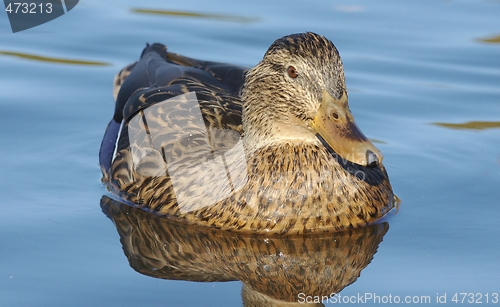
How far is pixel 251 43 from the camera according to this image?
11062mm

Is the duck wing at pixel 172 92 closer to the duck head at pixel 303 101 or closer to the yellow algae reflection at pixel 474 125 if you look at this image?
the duck head at pixel 303 101

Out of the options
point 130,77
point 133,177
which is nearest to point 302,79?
point 133,177

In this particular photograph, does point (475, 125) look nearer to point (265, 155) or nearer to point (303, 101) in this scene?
point (265, 155)

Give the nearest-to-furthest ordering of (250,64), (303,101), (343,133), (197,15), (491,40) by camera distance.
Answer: (343,133) < (303,101) < (250,64) < (491,40) < (197,15)

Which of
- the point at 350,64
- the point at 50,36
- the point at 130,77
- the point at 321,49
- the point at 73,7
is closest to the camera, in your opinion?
the point at 321,49

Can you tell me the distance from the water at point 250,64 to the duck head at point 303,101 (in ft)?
2.70

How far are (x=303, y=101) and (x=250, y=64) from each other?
3.99 metres

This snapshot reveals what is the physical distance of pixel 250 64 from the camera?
10.5 m

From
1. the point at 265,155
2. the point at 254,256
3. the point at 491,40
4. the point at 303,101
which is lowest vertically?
the point at 254,256

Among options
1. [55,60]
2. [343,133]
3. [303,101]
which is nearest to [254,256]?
[343,133]

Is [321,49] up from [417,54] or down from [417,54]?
up

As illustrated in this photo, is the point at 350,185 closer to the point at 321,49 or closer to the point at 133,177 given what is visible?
the point at 321,49

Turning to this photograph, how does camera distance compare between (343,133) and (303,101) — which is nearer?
(343,133)

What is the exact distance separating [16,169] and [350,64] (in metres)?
4.21
